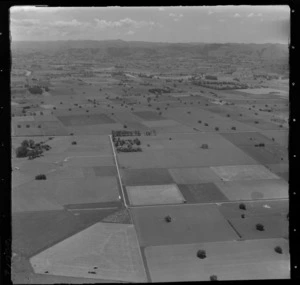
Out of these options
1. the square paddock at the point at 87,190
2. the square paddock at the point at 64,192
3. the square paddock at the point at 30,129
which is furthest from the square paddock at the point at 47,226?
the square paddock at the point at 30,129

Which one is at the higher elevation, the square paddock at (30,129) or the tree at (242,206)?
the square paddock at (30,129)

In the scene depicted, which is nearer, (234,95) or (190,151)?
(190,151)

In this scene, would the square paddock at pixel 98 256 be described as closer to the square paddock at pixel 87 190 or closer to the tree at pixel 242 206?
the square paddock at pixel 87 190

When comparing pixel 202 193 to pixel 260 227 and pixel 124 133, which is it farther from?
pixel 124 133

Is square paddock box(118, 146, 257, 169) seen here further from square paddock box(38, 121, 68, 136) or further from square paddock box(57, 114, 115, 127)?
square paddock box(57, 114, 115, 127)

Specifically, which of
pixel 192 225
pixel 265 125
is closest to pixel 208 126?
pixel 265 125

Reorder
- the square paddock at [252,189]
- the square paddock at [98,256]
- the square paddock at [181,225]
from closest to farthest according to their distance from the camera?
1. the square paddock at [98,256]
2. the square paddock at [181,225]
3. the square paddock at [252,189]

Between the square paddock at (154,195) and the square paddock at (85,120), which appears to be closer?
the square paddock at (154,195)
